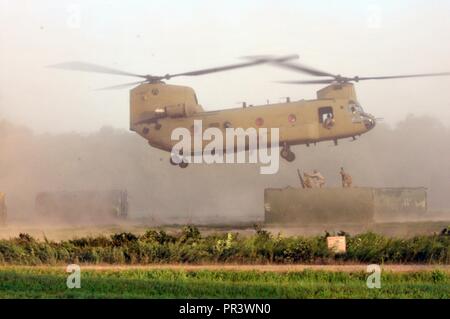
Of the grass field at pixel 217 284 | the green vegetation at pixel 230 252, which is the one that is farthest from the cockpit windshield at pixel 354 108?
the grass field at pixel 217 284

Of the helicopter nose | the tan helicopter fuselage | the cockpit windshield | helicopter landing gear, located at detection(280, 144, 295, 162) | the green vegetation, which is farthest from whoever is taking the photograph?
helicopter landing gear, located at detection(280, 144, 295, 162)

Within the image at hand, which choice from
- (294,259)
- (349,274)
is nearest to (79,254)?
(294,259)

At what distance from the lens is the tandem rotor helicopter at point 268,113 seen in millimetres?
36094

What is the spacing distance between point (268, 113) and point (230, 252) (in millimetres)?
13256

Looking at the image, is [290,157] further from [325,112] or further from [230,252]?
[230,252]

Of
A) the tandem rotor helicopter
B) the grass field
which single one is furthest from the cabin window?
the grass field

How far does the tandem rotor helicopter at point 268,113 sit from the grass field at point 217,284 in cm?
1536

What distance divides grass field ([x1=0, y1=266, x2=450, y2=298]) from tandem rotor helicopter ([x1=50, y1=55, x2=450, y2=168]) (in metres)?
15.4

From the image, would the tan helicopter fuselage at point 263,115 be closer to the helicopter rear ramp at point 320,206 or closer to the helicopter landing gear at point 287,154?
the helicopter landing gear at point 287,154

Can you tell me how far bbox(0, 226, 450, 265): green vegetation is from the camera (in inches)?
915

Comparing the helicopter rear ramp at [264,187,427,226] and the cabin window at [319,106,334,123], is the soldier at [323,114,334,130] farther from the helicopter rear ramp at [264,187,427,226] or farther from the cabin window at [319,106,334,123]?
the helicopter rear ramp at [264,187,427,226]

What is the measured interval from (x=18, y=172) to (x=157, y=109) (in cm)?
574

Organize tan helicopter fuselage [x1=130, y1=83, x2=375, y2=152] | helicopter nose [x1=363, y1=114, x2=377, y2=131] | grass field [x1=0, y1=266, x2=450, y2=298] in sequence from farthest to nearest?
helicopter nose [x1=363, y1=114, x2=377, y2=131] → tan helicopter fuselage [x1=130, y1=83, x2=375, y2=152] → grass field [x1=0, y1=266, x2=450, y2=298]

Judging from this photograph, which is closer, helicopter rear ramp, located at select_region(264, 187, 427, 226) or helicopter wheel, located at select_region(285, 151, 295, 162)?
helicopter rear ramp, located at select_region(264, 187, 427, 226)
